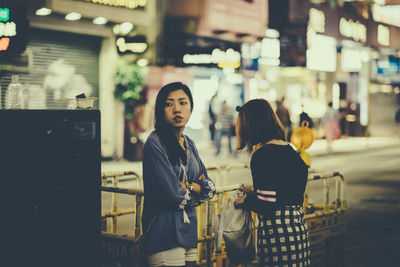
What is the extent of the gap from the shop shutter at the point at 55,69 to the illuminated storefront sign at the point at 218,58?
155 inches

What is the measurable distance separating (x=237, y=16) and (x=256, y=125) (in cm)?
2134

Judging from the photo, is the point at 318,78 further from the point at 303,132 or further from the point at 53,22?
the point at 303,132

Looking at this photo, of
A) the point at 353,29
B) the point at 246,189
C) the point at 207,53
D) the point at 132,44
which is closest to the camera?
the point at 246,189

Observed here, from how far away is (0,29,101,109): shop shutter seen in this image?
18.2 meters

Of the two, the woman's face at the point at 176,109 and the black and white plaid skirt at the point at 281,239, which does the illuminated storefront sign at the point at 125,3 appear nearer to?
the woman's face at the point at 176,109

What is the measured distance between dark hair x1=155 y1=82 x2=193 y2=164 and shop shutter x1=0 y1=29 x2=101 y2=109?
46.6 ft

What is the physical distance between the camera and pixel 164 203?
396 centimetres

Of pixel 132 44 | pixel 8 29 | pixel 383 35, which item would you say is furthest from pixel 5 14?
pixel 383 35

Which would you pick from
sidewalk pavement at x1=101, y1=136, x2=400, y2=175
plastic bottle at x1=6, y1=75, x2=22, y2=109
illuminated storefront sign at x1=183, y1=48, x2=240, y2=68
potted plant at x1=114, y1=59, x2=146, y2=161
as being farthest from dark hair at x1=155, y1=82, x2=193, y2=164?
illuminated storefront sign at x1=183, y1=48, x2=240, y2=68

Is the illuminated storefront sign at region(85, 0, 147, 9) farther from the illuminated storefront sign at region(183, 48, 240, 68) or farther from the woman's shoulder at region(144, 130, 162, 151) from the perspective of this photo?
the woman's shoulder at region(144, 130, 162, 151)

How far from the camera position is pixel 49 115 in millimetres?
4051

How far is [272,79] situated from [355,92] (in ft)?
29.5

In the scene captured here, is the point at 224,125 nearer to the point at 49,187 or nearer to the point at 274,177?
the point at 274,177

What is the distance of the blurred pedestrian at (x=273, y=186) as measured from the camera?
13.6 feet
